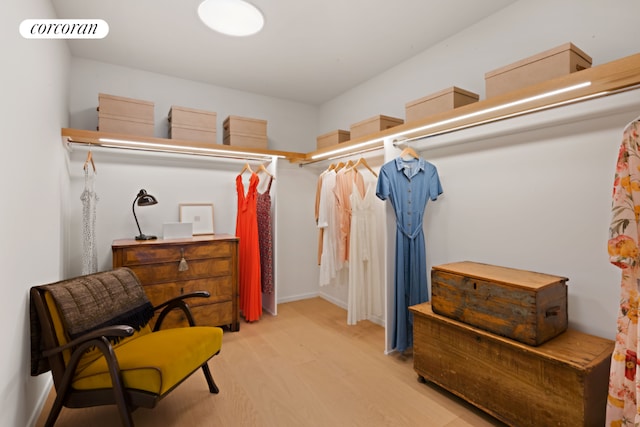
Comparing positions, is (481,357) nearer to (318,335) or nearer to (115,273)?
(318,335)

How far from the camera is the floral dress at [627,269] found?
4.80 feet

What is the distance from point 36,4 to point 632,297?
364 centimetres

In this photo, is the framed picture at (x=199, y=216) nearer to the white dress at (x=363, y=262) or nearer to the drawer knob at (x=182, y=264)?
the drawer knob at (x=182, y=264)

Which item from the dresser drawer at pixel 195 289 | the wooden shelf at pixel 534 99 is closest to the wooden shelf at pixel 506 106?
the wooden shelf at pixel 534 99

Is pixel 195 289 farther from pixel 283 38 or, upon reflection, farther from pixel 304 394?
pixel 283 38

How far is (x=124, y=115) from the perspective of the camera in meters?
3.09

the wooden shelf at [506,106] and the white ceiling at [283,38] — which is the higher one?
the white ceiling at [283,38]

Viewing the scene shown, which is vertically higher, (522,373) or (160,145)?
(160,145)

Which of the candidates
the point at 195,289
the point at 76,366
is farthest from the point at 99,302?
the point at 195,289

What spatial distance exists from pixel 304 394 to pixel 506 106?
2.36 meters

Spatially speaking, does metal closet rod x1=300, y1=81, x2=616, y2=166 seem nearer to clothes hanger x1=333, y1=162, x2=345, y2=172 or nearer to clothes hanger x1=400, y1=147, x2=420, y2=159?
clothes hanger x1=400, y1=147, x2=420, y2=159

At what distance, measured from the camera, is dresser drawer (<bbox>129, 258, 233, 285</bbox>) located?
116 inches

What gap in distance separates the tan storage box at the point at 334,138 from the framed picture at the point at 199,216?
154 cm

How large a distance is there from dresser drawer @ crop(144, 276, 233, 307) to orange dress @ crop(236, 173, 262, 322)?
0.33 meters
